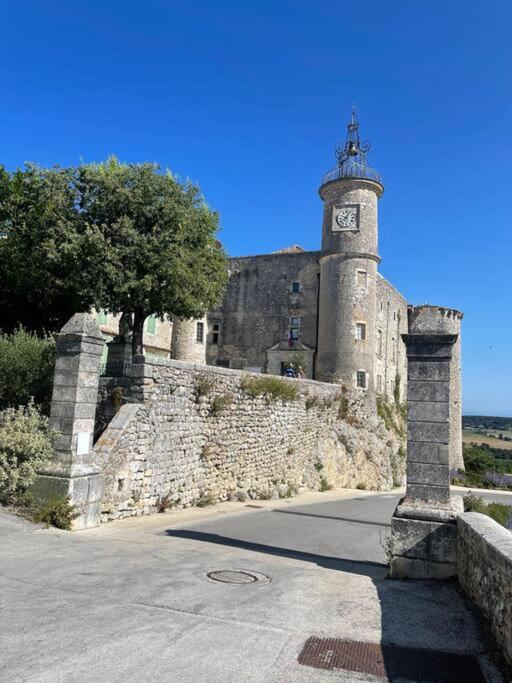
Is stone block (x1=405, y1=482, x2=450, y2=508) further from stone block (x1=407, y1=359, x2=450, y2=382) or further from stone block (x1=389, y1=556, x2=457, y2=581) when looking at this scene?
stone block (x1=407, y1=359, x2=450, y2=382)

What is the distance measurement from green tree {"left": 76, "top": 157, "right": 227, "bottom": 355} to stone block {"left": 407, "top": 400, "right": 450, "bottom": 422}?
11.2 metres

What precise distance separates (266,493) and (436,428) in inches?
431

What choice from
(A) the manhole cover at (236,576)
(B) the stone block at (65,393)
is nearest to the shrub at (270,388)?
(B) the stone block at (65,393)

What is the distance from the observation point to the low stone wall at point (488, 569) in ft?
13.2

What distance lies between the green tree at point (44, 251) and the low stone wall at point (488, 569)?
13270 mm

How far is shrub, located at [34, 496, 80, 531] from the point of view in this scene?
26.2 ft

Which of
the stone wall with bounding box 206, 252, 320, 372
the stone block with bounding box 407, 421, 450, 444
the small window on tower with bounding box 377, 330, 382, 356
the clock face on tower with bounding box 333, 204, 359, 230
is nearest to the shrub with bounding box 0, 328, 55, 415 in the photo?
the stone block with bounding box 407, 421, 450, 444

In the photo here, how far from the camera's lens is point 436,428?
22.6ft

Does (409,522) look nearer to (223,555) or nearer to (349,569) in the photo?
(349,569)

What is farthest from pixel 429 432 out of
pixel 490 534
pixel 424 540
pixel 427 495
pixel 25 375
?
pixel 25 375

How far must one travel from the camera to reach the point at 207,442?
13727 millimetres

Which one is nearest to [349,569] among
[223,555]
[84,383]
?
[223,555]

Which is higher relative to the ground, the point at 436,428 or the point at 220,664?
the point at 436,428

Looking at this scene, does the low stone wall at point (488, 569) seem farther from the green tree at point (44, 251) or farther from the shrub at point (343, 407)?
the shrub at point (343, 407)
